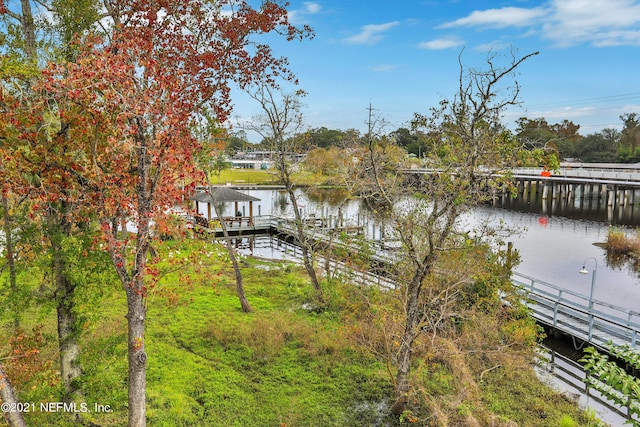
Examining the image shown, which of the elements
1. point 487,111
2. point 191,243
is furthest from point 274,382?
point 487,111

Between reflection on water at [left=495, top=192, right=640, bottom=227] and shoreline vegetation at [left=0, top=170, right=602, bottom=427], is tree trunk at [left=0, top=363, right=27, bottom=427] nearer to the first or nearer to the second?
shoreline vegetation at [left=0, top=170, right=602, bottom=427]

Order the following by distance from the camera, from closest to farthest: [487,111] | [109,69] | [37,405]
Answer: [109,69] < [37,405] < [487,111]

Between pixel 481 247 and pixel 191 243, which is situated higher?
pixel 191 243

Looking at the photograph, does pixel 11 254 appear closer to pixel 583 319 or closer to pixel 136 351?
pixel 136 351

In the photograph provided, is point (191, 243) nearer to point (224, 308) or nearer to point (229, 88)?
point (229, 88)

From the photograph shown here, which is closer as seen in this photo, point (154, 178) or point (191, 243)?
point (154, 178)

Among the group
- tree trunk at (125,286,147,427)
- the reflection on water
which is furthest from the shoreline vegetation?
the reflection on water

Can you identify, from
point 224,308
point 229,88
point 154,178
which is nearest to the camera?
point 154,178

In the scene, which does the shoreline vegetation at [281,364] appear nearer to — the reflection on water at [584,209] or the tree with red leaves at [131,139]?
the tree with red leaves at [131,139]
